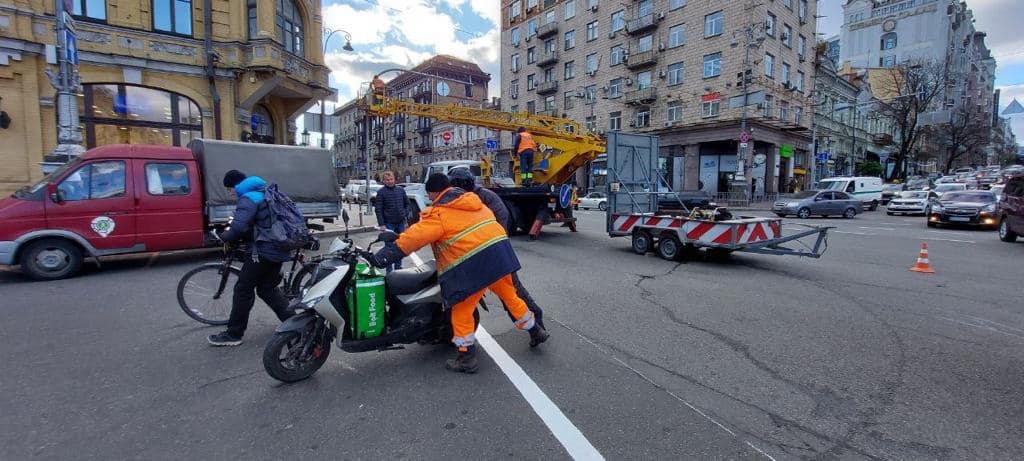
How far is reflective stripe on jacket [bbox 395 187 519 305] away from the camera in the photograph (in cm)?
371

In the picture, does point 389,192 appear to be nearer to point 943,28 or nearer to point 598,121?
point 598,121

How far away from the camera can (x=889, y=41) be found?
222ft

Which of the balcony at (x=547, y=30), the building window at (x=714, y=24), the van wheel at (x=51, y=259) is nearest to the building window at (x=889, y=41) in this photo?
the building window at (x=714, y=24)

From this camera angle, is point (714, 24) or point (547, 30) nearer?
point (714, 24)

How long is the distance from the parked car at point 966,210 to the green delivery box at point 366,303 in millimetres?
20154

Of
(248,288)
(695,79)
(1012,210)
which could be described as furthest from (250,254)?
(695,79)

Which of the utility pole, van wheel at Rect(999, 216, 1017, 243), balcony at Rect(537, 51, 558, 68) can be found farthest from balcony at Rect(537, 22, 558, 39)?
the utility pole

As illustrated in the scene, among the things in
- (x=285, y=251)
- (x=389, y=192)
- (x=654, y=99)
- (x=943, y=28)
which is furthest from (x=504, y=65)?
(x=943, y=28)

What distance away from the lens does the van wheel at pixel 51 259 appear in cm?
706

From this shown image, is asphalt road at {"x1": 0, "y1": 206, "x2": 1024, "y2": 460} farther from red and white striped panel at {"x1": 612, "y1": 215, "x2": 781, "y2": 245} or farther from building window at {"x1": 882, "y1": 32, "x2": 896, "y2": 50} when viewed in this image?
building window at {"x1": 882, "y1": 32, "x2": 896, "y2": 50}

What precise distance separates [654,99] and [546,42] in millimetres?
15234

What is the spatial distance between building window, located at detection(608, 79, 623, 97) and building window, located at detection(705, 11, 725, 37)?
8031 millimetres

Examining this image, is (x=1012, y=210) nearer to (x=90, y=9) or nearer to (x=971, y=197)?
(x=971, y=197)

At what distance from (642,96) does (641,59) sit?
298 cm
